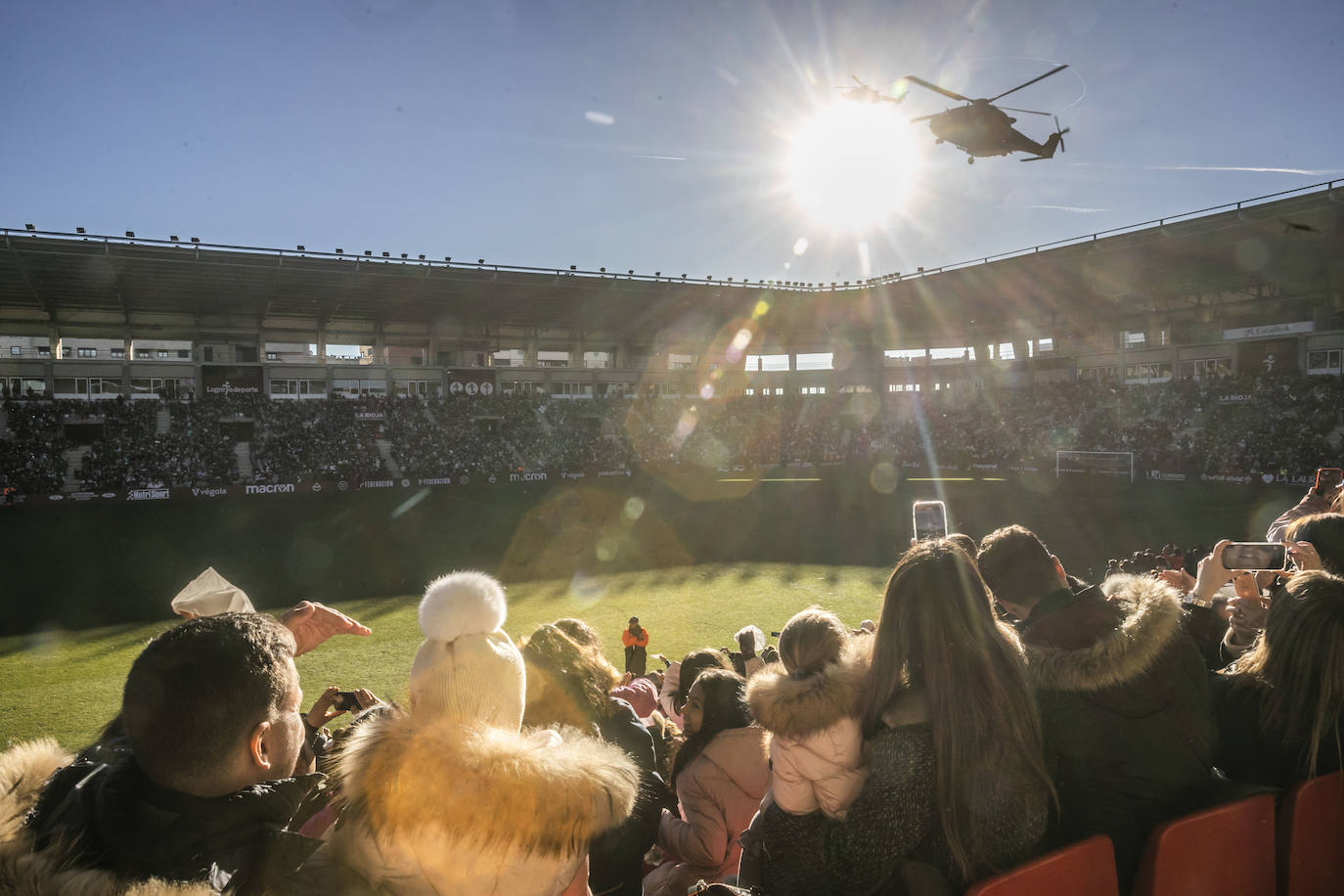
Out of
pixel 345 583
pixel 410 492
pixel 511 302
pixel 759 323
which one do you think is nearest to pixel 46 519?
pixel 410 492

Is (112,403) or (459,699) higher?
(112,403)

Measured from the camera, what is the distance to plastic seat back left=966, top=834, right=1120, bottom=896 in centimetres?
229

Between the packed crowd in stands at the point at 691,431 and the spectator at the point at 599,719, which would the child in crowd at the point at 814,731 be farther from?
the packed crowd in stands at the point at 691,431

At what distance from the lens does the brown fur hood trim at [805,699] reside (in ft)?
7.58

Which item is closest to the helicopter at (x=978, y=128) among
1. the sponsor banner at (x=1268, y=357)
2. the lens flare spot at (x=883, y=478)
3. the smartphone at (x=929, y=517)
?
the smartphone at (x=929, y=517)

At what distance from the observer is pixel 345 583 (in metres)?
16.4

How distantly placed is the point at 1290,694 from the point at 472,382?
46985mm

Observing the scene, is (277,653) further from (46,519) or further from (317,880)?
(46,519)

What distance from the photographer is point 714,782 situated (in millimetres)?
3287

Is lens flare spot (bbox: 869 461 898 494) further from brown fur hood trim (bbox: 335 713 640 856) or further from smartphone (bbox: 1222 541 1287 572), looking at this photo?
Answer: brown fur hood trim (bbox: 335 713 640 856)

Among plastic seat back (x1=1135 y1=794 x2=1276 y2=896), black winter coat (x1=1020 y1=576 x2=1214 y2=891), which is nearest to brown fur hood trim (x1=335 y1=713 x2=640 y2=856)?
black winter coat (x1=1020 y1=576 x2=1214 y2=891)

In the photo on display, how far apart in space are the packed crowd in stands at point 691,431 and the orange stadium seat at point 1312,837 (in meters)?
33.9

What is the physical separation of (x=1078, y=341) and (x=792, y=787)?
53.0 meters

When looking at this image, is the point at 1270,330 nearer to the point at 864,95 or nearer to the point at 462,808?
the point at 864,95
